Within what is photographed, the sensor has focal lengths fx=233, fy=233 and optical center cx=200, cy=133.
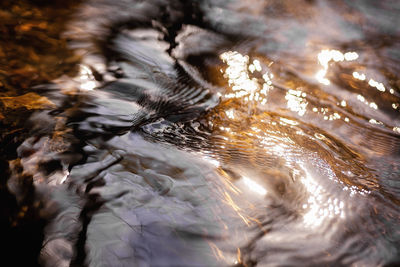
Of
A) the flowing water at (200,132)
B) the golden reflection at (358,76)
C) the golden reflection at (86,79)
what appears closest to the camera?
the flowing water at (200,132)

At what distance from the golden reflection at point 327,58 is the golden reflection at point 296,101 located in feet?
0.93

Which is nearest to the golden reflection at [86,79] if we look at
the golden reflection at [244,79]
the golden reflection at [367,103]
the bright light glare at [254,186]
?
the golden reflection at [244,79]

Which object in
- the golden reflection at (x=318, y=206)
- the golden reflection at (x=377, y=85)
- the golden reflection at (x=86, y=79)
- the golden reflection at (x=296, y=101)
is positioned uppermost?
the golden reflection at (x=377, y=85)

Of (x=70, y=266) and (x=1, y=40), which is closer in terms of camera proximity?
(x=70, y=266)

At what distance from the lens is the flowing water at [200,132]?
114 cm

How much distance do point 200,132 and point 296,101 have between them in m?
1.00

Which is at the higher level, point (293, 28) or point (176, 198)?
point (293, 28)

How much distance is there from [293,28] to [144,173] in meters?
2.27

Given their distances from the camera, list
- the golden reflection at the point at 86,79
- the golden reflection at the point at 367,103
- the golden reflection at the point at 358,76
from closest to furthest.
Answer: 1. the golden reflection at the point at 86,79
2. the golden reflection at the point at 367,103
3. the golden reflection at the point at 358,76

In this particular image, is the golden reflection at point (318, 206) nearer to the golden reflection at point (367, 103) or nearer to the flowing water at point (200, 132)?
the flowing water at point (200, 132)

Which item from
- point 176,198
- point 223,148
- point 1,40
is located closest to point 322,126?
point 223,148

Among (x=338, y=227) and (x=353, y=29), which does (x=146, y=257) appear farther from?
(x=353, y=29)

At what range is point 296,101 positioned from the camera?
7.21 ft

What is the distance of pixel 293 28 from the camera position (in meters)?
2.57
